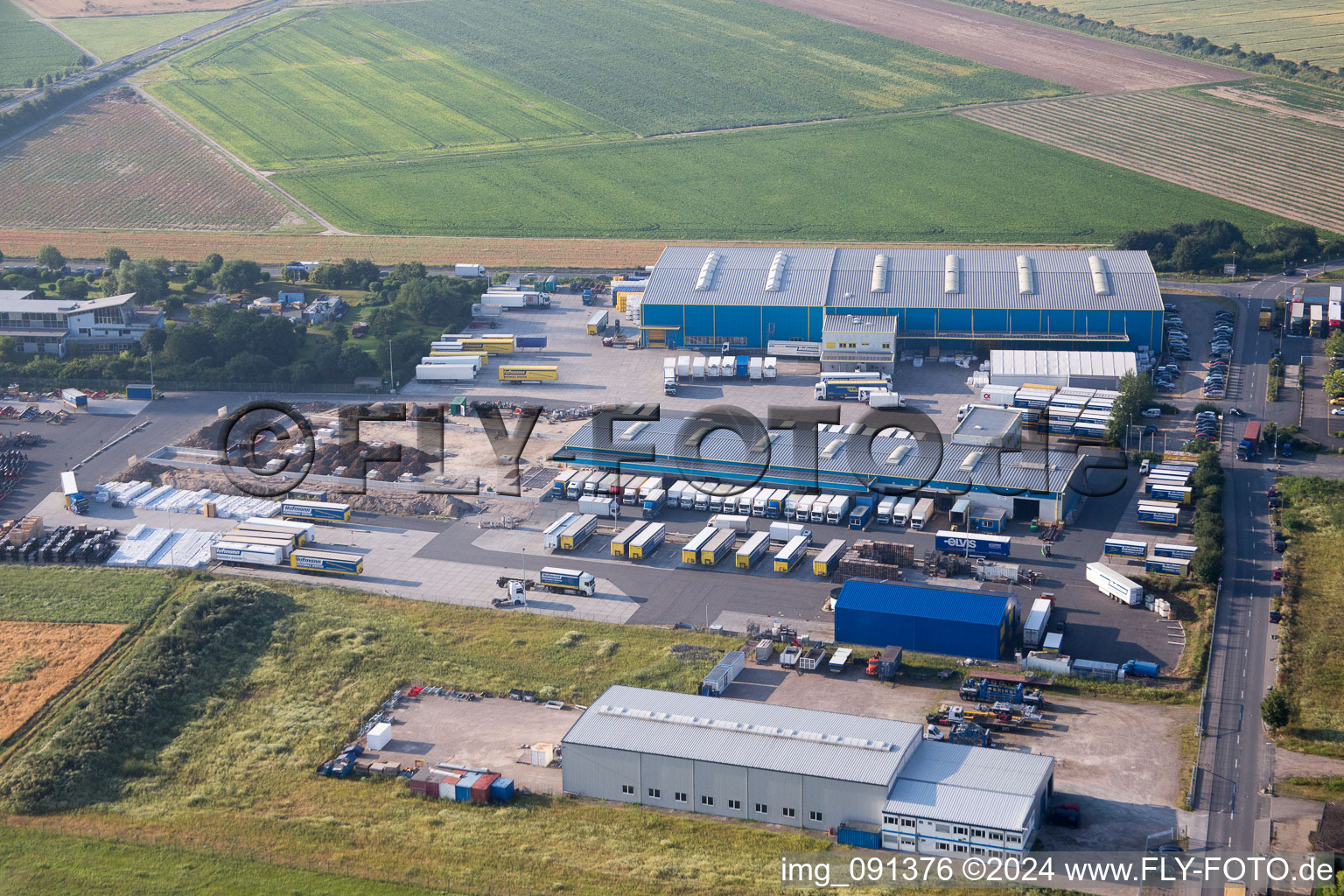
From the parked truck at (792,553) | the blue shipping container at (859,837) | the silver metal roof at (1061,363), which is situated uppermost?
the silver metal roof at (1061,363)

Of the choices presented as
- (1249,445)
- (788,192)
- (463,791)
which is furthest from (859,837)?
(788,192)

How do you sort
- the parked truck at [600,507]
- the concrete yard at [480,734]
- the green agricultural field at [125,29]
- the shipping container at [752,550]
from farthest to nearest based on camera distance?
the green agricultural field at [125,29]
the parked truck at [600,507]
the shipping container at [752,550]
the concrete yard at [480,734]

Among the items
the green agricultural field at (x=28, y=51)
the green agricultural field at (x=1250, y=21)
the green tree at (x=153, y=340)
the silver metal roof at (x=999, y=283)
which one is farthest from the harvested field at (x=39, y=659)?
the green agricultural field at (x=1250, y=21)

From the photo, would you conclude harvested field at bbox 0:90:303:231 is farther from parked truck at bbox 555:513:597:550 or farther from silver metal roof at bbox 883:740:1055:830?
silver metal roof at bbox 883:740:1055:830

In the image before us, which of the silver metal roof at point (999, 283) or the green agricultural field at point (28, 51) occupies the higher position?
the green agricultural field at point (28, 51)

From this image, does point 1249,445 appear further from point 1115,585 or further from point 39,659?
point 39,659

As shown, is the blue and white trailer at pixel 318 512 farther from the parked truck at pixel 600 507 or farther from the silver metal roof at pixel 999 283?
the silver metal roof at pixel 999 283

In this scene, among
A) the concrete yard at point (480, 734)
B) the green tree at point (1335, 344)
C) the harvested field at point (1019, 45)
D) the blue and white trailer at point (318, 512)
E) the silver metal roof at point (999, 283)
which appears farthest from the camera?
the harvested field at point (1019, 45)

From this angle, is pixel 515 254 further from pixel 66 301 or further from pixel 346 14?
pixel 346 14
